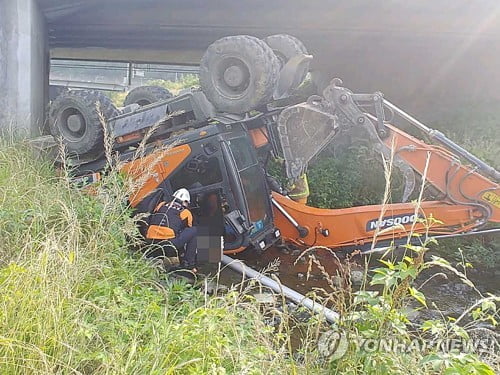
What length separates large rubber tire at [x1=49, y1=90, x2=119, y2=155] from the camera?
5270 millimetres

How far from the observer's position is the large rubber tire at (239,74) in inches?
182

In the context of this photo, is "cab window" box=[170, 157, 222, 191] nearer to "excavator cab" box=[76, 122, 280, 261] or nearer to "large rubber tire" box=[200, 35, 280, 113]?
"excavator cab" box=[76, 122, 280, 261]

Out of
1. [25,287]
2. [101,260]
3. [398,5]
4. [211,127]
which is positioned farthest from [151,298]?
[398,5]

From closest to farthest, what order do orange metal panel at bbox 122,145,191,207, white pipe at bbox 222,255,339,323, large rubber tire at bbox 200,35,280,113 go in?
white pipe at bbox 222,255,339,323
large rubber tire at bbox 200,35,280,113
orange metal panel at bbox 122,145,191,207

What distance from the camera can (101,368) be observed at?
2.06m

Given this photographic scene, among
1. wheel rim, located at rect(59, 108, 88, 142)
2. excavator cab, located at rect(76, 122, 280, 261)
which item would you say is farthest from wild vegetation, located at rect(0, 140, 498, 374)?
wheel rim, located at rect(59, 108, 88, 142)

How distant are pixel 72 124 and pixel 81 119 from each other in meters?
0.14

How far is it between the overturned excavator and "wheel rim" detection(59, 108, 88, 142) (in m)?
0.13

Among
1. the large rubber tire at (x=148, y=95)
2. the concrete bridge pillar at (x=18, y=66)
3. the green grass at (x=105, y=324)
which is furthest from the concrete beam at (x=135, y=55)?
the green grass at (x=105, y=324)

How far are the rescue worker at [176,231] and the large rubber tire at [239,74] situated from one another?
4.04 ft

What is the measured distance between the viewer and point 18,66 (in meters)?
7.25

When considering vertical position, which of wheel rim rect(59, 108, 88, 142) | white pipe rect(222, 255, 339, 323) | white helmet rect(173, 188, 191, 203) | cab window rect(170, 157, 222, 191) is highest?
wheel rim rect(59, 108, 88, 142)

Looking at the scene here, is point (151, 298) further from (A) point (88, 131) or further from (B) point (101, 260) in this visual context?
(A) point (88, 131)

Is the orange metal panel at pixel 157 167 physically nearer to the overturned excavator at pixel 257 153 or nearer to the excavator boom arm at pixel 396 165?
the overturned excavator at pixel 257 153
